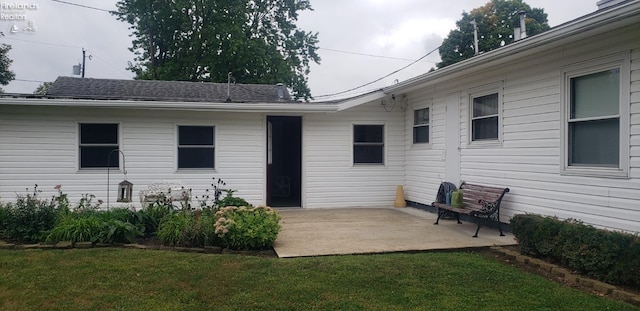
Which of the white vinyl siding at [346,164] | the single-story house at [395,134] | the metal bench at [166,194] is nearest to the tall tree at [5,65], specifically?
the single-story house at [395,134]

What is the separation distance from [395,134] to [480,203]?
4046 millimetres

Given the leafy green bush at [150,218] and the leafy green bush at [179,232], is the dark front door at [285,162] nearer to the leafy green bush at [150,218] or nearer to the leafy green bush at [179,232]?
the leafy green bush at [150,218]

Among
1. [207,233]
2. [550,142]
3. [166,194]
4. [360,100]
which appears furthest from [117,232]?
[550,142]

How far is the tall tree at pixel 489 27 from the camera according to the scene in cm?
2803

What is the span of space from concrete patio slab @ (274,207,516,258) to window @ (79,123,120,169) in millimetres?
4325

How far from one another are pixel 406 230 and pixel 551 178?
8.12 feet

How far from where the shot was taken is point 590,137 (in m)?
5.90

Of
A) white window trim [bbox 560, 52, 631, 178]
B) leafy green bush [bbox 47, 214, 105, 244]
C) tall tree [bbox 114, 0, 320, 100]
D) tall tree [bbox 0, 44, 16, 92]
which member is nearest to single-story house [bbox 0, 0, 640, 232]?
white window trim [bbox 560, 52, 631, 178]

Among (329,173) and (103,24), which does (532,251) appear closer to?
(329,173)

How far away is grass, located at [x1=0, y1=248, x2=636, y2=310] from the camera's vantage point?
156 inches

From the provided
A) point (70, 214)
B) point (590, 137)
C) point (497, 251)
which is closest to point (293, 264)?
point (497, 251)

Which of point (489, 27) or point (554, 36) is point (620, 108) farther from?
point (489, 27)

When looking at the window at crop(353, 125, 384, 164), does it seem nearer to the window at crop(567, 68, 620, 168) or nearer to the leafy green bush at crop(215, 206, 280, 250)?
the leafy green bush at crop(215, 206, 280, 250)

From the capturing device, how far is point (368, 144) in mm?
11305
